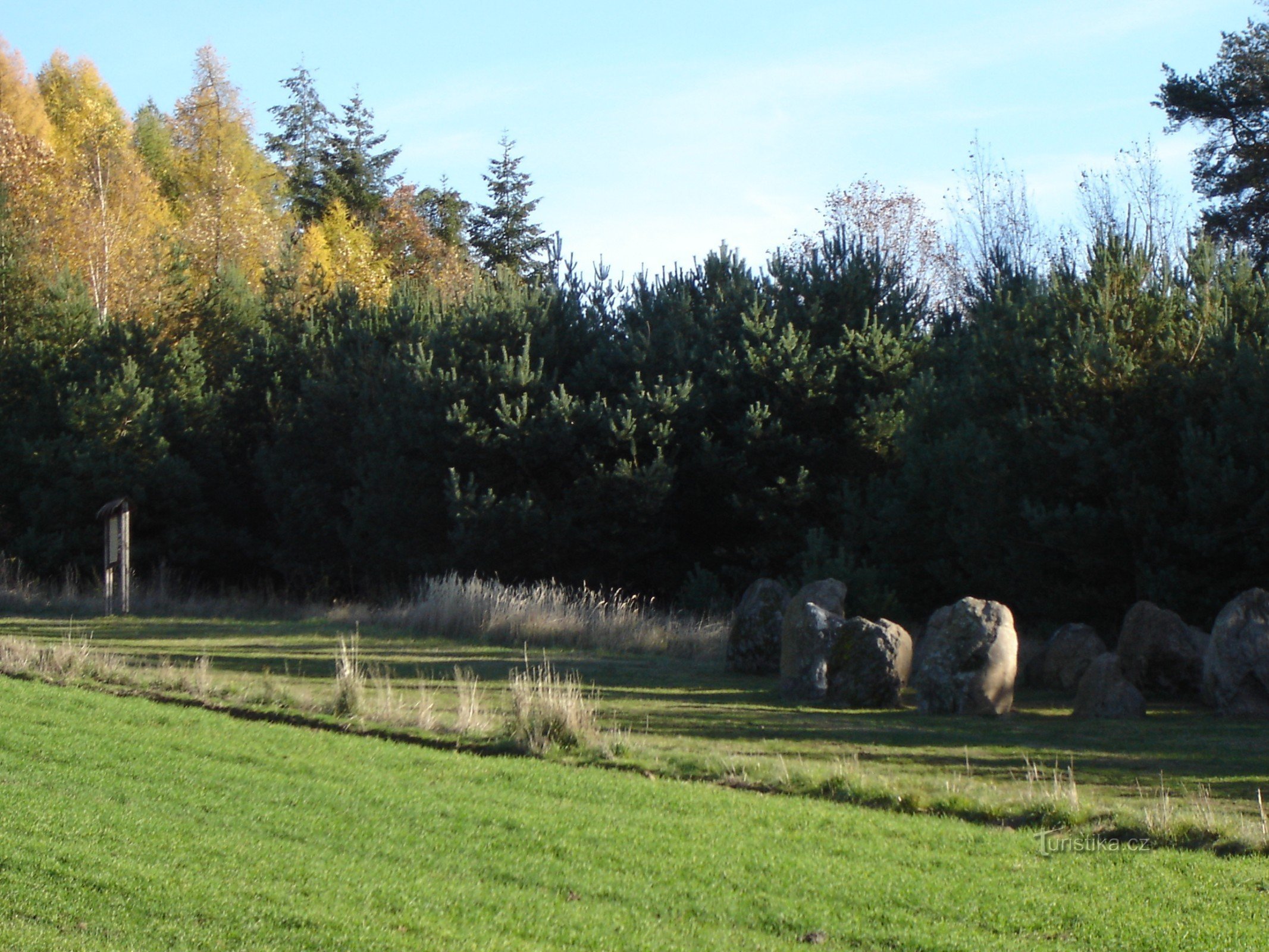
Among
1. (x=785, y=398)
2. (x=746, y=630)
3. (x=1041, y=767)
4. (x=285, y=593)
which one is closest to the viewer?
(x=1041, y=767)

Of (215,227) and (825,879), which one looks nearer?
(825,879)

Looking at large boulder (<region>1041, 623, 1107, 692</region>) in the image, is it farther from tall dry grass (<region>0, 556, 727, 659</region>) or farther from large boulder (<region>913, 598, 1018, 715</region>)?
tall dry grass (<region>0, 556, 727, 659</region>)

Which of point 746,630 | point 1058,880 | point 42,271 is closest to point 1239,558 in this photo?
point 746,630

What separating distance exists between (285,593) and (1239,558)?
867 inches

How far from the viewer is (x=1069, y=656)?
15.2 metres

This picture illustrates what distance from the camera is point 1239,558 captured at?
17.6 m

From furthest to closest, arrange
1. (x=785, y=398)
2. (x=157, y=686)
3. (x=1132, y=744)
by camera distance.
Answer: (x=785, y=398) → (x=157, y=686) → (x=1132, y=744)

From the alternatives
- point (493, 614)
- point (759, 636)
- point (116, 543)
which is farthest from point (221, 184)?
point (759, 636)

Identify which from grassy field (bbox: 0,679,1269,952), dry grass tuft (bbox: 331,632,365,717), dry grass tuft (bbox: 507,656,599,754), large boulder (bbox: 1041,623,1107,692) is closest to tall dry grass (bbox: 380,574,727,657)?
large boulder (bbox: 1041,623,1107,692)

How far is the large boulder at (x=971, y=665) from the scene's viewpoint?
12.6 m

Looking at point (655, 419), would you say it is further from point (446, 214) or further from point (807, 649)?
point (446, 214)

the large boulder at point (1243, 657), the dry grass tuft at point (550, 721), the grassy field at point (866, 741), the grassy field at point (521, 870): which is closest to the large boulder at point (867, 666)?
the grassy field at point (866, 741)

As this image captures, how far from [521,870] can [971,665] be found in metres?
7.56

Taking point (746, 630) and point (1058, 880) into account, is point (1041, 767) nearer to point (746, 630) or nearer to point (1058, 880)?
point (1058, 880)
